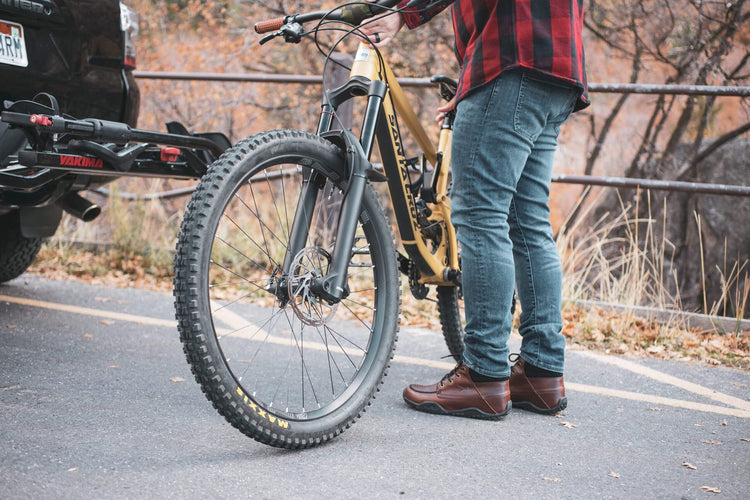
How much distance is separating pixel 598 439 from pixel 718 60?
230 inches

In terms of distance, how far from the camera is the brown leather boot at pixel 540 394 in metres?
2.71

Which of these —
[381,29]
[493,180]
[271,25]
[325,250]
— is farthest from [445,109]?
[325,250]

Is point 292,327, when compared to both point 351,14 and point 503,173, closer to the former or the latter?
point 503,173

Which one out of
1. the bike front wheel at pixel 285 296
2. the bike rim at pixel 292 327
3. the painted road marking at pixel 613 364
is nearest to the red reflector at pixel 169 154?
the bike rim at pixel 292 327

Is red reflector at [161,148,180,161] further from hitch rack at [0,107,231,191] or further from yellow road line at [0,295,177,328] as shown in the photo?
yellow road line at [0,295,177,328]

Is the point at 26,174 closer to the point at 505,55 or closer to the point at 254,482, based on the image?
the point at 254,482

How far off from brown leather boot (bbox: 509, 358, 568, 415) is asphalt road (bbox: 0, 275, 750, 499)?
0.16 ft

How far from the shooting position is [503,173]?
250cm

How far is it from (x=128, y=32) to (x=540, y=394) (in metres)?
2.35

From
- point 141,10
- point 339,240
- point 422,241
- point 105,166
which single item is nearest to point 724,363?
point 422,241

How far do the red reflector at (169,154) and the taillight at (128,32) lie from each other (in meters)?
0.57

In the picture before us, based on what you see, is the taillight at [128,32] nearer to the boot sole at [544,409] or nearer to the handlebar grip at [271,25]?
the handlebar grip at [271,25]

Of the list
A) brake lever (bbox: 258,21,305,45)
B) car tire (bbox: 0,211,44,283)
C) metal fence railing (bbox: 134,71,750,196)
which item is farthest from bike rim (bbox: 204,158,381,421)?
metal fence railing (bbox: 134,71,750,196)

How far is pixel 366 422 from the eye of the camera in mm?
2488
